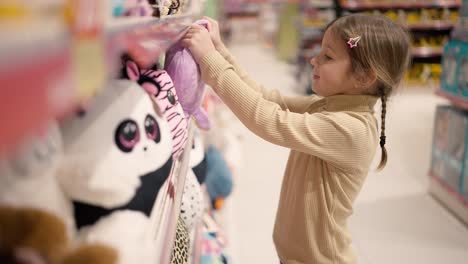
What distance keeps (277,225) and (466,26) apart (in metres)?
1.85

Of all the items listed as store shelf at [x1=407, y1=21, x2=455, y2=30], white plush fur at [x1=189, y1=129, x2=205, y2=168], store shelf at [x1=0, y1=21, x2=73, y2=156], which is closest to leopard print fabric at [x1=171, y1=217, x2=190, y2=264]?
white plush fur at [x1=189, y1=129, x2=205, y2=168]

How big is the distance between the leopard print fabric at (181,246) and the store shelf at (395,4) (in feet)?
16.0

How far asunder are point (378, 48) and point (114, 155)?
762 mm

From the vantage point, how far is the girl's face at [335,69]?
1098 millimetres

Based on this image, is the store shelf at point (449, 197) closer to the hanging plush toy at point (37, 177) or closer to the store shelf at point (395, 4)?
the hanging plush toy at point (37, 177)

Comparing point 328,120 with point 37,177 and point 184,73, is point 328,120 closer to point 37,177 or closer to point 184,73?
point 184,73

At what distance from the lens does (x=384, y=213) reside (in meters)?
2.46

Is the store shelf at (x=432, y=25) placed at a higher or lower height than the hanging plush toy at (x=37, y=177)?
lower

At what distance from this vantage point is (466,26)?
2447 mm

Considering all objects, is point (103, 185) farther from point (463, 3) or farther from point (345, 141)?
point (463, 3)

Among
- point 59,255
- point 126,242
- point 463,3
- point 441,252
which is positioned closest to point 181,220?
point 126,242

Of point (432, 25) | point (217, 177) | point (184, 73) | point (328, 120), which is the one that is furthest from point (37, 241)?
point (432, 25)

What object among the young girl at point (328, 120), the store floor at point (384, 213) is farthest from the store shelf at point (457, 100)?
the young girl at point (328, 120)

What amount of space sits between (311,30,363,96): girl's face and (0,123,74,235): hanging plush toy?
0.76 m
